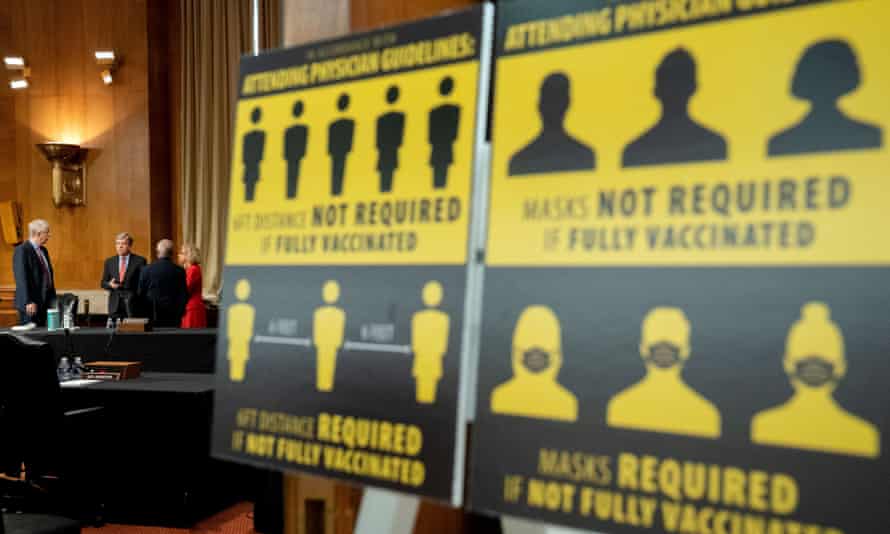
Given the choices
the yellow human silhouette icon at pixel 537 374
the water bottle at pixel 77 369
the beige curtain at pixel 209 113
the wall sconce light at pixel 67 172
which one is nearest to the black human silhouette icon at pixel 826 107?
the yellow human silhouette icon at pixel 537 374

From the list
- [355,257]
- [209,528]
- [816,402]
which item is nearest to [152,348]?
[209,528]

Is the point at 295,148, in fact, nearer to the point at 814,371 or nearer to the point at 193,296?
the point at 814,371

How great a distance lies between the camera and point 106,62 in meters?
9.91

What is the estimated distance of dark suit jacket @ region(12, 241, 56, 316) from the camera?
6.74m

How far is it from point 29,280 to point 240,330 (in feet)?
19.2

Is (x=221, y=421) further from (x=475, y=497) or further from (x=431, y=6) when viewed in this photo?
(x=431, y=6)

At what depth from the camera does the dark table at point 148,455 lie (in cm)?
457

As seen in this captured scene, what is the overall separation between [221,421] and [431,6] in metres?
0.99

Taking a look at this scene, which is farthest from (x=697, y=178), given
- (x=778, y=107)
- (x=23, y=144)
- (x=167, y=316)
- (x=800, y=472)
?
(x=23, y=144)

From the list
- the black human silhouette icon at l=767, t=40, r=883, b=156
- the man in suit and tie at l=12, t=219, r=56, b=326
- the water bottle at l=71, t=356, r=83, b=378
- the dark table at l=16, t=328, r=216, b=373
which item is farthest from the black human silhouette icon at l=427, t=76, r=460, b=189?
the man in suit and tie at l=12, t=219, r=56, b=326

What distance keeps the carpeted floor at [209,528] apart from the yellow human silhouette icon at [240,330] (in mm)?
3009

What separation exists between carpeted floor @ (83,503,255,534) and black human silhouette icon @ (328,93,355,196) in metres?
3.28

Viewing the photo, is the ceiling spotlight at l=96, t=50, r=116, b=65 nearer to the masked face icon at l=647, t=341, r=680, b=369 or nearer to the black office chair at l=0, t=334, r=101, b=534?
the black office chair at l=0, t=334, r=101, b=534

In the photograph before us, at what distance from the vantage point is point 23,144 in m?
10.2
